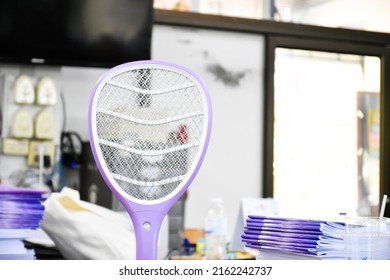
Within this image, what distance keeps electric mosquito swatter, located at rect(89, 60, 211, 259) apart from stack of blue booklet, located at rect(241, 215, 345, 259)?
274 mm

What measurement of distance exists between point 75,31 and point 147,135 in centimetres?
302

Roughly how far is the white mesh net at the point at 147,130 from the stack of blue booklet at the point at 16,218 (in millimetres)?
392

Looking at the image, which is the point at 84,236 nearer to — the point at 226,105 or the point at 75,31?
the point at 75,31

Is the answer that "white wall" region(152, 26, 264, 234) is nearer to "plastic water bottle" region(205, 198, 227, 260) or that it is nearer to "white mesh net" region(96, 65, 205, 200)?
"plastic water bottle" region(205, 198, 227, 260)

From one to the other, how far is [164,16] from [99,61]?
691 mm

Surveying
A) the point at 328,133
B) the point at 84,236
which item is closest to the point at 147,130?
the point at 84,236

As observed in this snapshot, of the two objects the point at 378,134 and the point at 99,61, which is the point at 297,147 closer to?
the point at 378,134

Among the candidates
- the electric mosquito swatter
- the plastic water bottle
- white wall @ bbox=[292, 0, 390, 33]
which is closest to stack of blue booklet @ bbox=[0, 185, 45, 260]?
the electric mosquito swatter

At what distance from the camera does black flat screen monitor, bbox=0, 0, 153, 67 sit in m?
3.78

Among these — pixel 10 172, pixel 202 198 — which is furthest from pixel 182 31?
pixel 10 172

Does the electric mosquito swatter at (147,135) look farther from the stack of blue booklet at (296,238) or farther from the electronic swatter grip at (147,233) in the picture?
the stack of blue booklet at (296,238)

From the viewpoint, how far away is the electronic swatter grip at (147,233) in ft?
2.89

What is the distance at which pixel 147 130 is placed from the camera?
37.8 inches

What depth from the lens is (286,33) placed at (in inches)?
185
